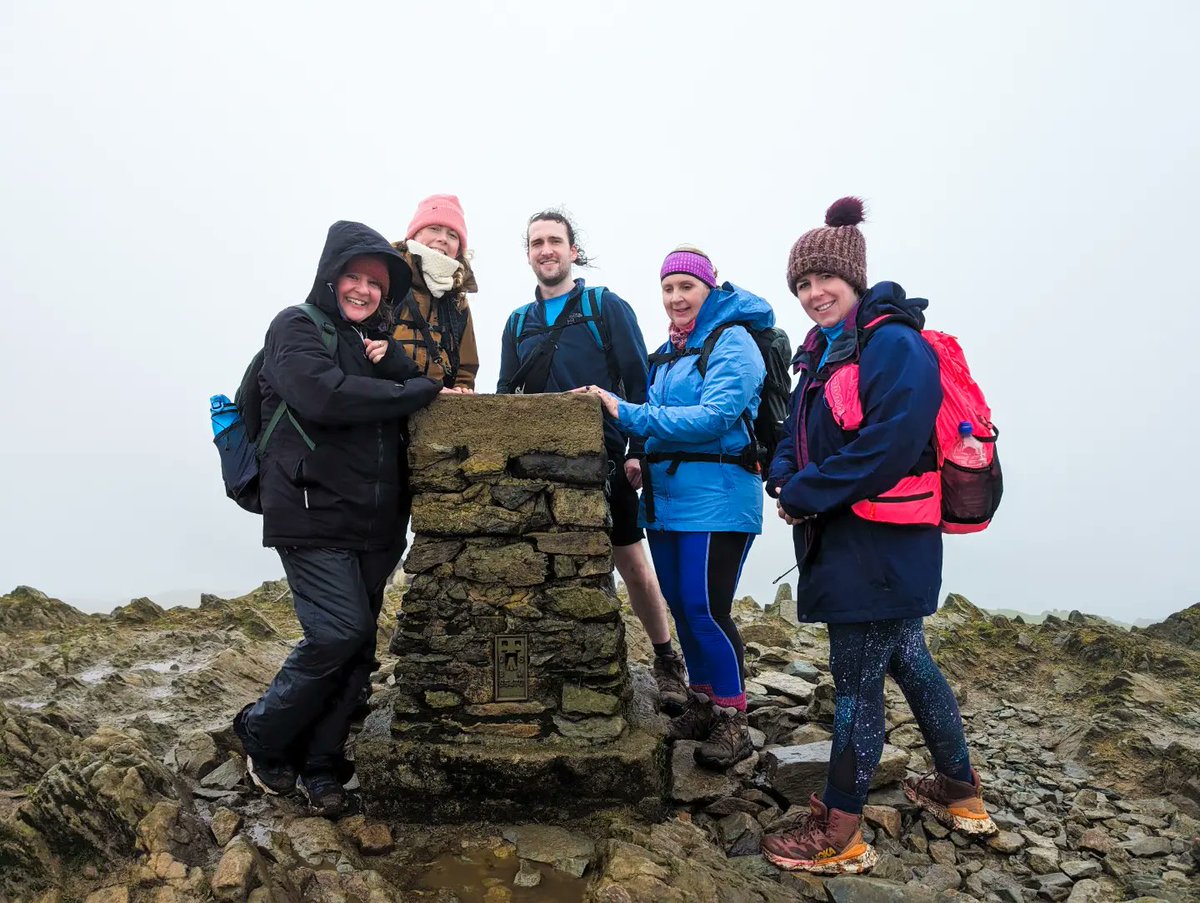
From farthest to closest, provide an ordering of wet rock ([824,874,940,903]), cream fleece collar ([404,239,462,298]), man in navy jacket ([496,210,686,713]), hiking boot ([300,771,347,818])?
man in navy jacket ([496,210,686,713])
cream fleece collar ([404,239,462,298])
hiking boot ([300,771,347,818])
wet rock ([824,874,940,903])

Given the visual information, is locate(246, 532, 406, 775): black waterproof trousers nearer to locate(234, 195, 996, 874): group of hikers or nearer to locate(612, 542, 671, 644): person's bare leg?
locate(234, 195, 996, 874): group of hikers

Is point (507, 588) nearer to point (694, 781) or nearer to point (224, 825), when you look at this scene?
point (694, 781)

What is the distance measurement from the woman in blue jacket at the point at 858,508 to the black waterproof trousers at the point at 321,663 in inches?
105

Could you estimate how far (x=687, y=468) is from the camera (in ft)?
16.2

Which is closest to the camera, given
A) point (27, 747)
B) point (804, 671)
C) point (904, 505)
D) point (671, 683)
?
point (904, 505)

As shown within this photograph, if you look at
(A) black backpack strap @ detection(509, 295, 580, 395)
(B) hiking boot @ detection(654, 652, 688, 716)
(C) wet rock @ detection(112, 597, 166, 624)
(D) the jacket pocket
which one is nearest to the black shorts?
(A) black backpack strap @ detection(509, 295, 580, 395)

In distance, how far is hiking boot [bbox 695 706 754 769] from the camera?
16.3ft

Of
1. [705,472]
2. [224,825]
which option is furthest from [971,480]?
[224,825]

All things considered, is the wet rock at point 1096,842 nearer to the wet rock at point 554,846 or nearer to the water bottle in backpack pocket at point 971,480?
the water bottle in backpack pocket at point 971,480

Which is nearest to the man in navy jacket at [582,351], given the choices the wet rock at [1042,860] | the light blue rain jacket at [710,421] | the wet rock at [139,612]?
the light blue rain jacket at [710,421]

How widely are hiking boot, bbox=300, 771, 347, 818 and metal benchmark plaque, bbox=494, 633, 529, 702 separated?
119 centimetres

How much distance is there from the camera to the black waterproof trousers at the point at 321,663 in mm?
4297

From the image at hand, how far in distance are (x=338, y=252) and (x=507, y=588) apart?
2422 mm

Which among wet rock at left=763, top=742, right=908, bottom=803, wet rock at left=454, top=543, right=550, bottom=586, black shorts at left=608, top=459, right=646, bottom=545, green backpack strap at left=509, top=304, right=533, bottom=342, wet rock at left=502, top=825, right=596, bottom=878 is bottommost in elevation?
wet rock at left=502, top=825, right=596, bottom=878
